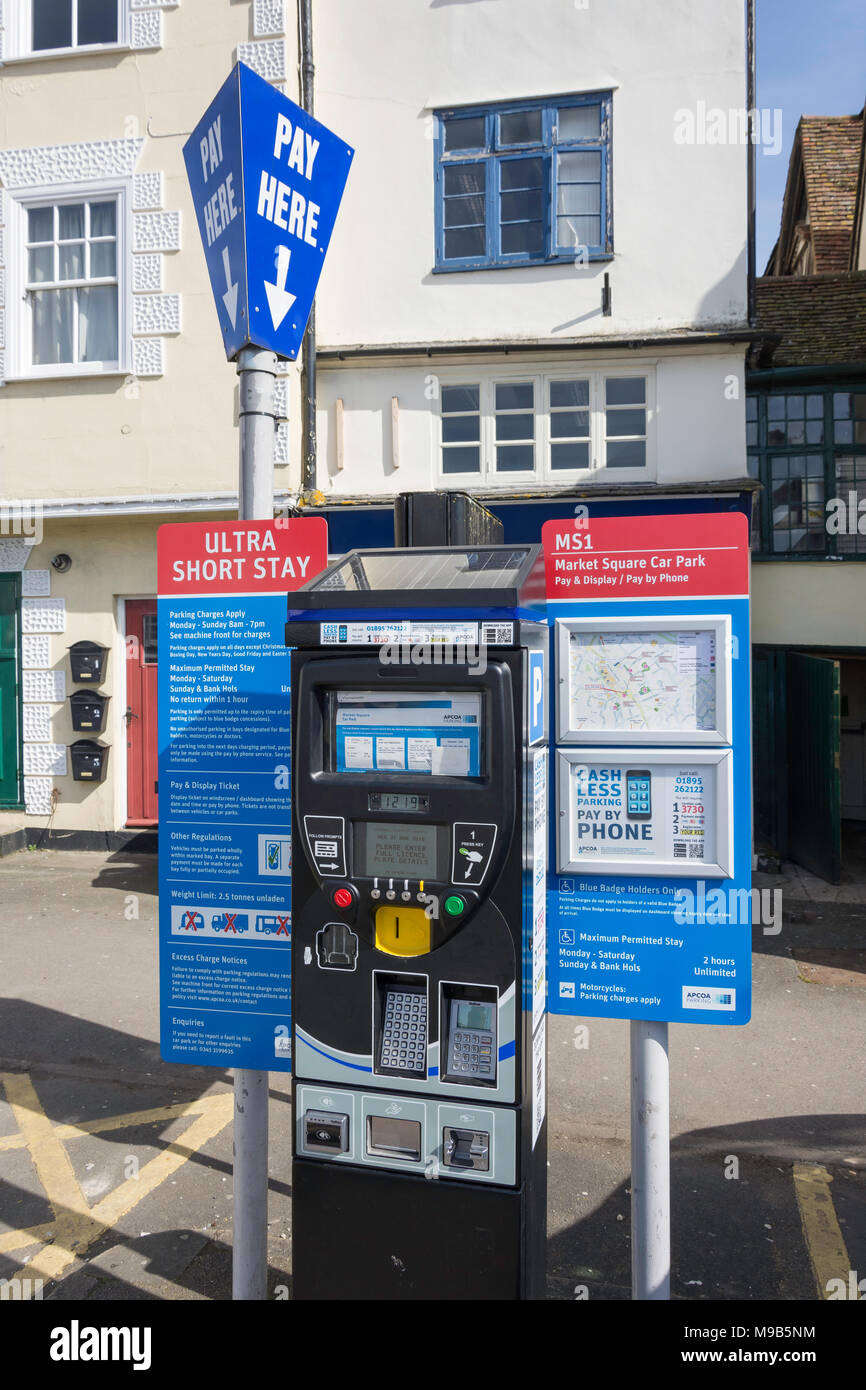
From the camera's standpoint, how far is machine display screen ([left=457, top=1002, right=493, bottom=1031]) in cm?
246

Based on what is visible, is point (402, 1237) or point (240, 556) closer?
point (402, 1237)

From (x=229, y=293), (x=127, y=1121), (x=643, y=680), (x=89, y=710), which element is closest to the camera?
(x=643, y=680)

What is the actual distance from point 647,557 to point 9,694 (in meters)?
9.57

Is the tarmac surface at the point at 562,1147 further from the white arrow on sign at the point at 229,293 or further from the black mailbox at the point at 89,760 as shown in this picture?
the black mailbox at the point at 89,760

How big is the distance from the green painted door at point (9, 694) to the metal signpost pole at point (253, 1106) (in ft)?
28.5

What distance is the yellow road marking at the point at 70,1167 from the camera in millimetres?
3574

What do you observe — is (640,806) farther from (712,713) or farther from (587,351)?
(587,351)

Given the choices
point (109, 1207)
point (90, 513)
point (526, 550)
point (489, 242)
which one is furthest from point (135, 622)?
point (526, 550)

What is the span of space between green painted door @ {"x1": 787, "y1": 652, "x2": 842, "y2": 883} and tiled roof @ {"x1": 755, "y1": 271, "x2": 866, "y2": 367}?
3652 millimetres

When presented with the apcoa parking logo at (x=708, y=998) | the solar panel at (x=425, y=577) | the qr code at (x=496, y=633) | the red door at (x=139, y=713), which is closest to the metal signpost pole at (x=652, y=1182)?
the apcoa parking logo at (x=708, y=998)

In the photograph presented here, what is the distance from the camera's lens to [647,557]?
8.96 ft

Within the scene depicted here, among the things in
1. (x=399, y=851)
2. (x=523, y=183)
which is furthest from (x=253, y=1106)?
(x=523, y=183)

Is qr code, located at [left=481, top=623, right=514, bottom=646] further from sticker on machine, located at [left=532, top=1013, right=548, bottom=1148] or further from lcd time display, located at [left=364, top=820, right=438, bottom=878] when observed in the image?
sticker on machine, located at [left=532, top=1013, right=548, bottom=1148]

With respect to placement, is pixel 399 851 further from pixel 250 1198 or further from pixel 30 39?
pixel 30 39
